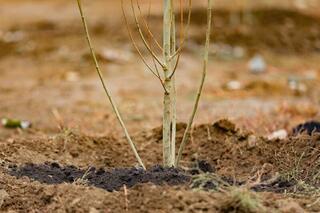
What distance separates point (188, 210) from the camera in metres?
3.47

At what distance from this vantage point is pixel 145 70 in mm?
10609

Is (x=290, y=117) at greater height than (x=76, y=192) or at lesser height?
lesser

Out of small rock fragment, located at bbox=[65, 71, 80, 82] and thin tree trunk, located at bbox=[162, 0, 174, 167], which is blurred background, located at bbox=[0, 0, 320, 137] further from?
thin tree trunk, located at bbox=[162, 0, 174, 167]

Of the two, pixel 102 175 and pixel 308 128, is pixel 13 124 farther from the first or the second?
pixel 102 175

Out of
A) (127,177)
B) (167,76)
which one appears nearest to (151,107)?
(167,76)

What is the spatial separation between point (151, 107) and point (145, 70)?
2.20m

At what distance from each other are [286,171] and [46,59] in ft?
25.5

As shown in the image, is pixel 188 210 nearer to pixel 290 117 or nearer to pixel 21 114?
pixel 290 117

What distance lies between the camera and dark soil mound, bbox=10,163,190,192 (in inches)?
154

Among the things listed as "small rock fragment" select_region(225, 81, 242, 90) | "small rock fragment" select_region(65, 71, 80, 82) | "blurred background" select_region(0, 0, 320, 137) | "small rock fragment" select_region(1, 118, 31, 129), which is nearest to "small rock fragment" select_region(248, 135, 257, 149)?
"blurred background" select_region(0, 0, 320, 137)

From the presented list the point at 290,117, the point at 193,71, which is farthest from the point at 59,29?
the point at 290,117

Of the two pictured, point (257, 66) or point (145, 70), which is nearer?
point (145, 70)

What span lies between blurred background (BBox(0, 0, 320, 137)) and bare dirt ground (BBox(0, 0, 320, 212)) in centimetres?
2

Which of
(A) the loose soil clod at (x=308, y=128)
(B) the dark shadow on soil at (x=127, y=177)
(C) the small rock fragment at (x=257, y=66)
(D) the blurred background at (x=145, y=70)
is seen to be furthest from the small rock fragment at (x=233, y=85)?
(B) the dark shadow on soil at (x=127, y=177)
